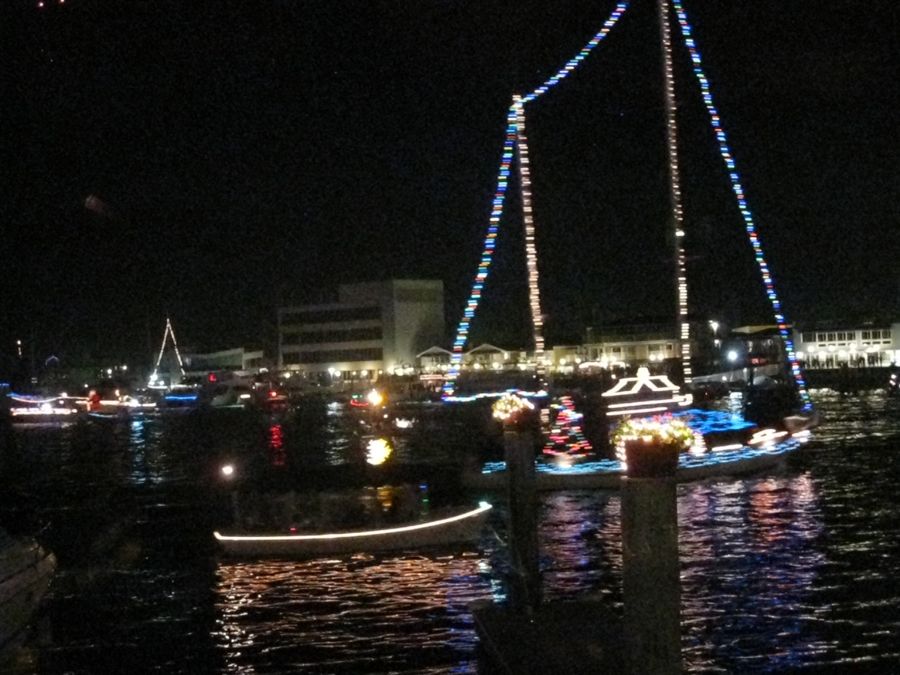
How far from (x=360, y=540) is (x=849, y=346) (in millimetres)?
111155

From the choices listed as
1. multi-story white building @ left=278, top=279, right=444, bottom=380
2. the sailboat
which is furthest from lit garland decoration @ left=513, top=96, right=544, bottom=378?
multi-story white building @ left=278, top=279, right=444, bottom=380

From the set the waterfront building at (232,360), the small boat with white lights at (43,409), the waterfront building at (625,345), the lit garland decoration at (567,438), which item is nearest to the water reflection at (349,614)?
the lit garland decoration at (567,438)

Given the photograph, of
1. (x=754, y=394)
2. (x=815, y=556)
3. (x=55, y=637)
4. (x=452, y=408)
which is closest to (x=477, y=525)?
(x=815, y=556)

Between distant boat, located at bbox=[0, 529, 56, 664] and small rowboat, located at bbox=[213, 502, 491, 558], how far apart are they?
470 centimetres

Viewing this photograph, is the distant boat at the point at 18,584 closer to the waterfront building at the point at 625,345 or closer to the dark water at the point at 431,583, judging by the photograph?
the dark water at the point at 431,583

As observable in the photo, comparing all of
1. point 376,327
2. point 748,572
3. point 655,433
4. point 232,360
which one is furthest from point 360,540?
point 232,360

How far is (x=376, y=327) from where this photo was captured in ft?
390

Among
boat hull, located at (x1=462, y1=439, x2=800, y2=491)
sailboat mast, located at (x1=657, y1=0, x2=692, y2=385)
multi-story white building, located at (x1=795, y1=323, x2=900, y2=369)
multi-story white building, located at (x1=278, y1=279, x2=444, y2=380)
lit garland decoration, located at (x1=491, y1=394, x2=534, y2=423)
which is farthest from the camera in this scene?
multi-story white building, located at (x1=795, y1=323, x2=900, y2=369)

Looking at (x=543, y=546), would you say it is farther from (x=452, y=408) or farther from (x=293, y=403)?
(x=293, y=403)

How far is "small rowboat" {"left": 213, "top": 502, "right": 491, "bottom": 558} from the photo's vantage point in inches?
710

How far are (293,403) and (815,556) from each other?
6563 cm

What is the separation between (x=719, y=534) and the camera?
19547 mm

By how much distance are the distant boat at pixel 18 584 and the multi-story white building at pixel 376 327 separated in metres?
101

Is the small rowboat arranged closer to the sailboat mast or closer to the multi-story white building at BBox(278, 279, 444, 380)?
the sailboat mast
